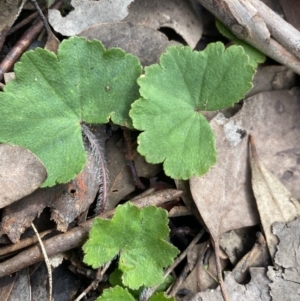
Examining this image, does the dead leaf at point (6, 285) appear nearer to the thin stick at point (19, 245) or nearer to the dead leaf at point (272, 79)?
the thin stick at point (19, 245)

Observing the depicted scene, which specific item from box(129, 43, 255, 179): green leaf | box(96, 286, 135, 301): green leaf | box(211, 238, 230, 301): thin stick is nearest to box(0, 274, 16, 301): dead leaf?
box(96, 286, 135, 301): green leaf

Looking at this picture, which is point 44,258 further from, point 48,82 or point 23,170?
point 48,82

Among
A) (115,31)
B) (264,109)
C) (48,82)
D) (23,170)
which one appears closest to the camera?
(23,170)

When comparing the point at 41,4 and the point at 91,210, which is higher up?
the point at 41,4

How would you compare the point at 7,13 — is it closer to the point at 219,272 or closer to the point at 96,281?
the point at 96,281

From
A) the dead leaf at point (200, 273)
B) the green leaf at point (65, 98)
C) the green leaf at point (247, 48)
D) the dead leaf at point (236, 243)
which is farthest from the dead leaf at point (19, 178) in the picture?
the green leaf at point (247, 48)

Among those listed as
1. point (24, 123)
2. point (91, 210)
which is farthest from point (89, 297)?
point (24, 123)

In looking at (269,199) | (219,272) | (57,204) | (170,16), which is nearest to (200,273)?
(219,272)

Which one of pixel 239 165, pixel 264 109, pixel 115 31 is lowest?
pixel 239 165
